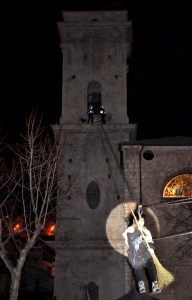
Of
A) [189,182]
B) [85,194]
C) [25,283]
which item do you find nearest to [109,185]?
[85,194]

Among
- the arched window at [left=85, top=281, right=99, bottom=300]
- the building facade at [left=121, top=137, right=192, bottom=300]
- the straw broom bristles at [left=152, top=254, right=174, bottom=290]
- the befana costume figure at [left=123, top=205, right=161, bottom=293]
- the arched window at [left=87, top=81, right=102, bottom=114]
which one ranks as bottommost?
the arched window at [left=85, top=281, right=99, bottom=300]

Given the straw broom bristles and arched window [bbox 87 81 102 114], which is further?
arched window [bbox 87 81 102 114]

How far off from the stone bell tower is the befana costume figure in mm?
20936

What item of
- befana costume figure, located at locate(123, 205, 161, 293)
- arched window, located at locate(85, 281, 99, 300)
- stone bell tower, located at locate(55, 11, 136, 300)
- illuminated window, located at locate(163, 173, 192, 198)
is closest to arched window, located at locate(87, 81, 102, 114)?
stone bell tower, located at locate(55, 11, 136, 300)

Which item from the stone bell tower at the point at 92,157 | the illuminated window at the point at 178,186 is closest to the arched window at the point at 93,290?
the stone bell tower at the point at 92,157

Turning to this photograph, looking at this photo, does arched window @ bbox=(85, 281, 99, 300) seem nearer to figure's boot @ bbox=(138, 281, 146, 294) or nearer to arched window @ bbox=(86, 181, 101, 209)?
arched window @ bbox=(86, 181, 101, 209)

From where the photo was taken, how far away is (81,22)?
113 feet

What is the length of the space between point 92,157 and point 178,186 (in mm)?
6996

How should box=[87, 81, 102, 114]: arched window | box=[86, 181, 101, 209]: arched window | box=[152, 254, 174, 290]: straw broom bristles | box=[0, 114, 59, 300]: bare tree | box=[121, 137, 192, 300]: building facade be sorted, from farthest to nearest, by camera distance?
box=[87, 81, 102, 114]: arched window, box=[86, 181, 101, 209]: arched window, box=[121, 137, 192, 300]: building facade, box=[0, 114, 59, 300]: bare tree, box=[152, 254, 174, 290]: straw broom bristles

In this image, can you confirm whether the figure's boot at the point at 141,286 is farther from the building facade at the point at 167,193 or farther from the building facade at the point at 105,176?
the building facade at the point at 167,193

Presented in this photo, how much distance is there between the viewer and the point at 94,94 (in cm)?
3400

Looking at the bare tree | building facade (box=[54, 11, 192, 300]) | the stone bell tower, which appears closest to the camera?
the bare tree

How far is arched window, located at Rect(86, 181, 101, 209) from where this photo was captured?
3108 centimetres

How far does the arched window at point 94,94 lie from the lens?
33656mm
